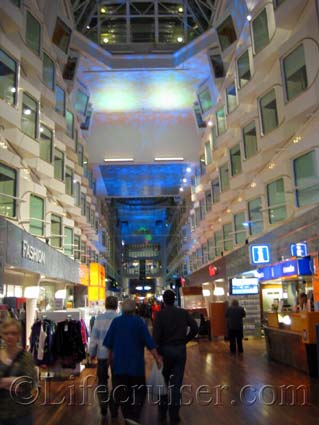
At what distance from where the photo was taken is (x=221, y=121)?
23094mm

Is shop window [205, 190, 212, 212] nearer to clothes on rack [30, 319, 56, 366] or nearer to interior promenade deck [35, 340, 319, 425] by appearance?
interior promenade deck [35, 340, 319, 425]

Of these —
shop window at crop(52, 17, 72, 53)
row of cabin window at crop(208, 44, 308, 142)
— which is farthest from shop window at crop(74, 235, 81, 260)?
row of cabin window at crop(208, 44, 308, 142)

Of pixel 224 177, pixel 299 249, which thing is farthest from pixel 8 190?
pixel 224 177

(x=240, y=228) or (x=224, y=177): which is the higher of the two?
(x=224, y=177)

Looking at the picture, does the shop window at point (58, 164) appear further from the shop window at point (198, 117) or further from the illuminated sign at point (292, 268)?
the shop window at point (198, 117)

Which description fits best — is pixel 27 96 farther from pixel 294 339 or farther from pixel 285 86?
pixel 294 339

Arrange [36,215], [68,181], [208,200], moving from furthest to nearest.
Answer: [208,200] < [68,181] < [36,215]

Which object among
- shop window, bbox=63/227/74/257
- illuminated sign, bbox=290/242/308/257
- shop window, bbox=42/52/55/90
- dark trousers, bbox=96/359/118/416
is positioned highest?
shop window, bbox=42/52/55/90

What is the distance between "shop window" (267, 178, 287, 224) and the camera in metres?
14.8

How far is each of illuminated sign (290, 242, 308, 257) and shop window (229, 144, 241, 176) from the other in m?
8.15

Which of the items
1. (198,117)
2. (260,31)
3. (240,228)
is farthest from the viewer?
(198,117)

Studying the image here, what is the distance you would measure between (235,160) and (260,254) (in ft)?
20.5

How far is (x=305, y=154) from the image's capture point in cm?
1286

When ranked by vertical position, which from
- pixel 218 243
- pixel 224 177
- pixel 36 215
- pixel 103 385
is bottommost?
pixel 103 385
